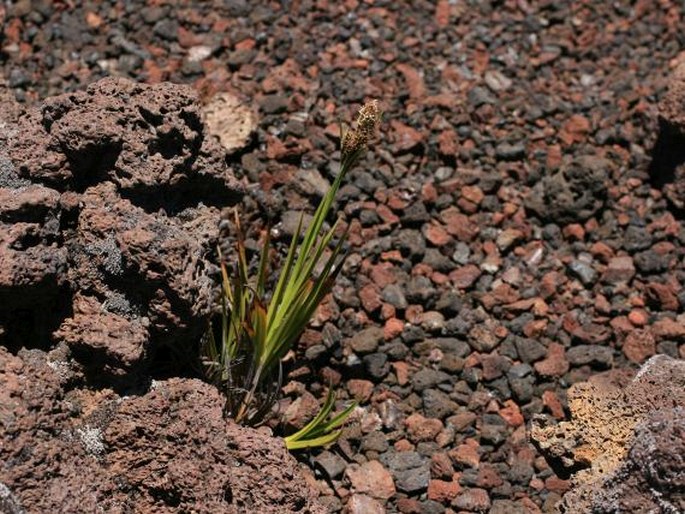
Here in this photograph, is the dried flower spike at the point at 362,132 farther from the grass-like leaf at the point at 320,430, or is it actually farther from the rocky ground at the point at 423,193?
the grass-like leaf at the point at 320,430

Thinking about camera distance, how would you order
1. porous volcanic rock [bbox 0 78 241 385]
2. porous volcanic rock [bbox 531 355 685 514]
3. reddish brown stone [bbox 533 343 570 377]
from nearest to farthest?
porous volcanic rock [bbox 531 355 685 514] → porous volcanic rock [bbox 0 78 241 385] → reddish brown stone [bbox 533 343 570 377]

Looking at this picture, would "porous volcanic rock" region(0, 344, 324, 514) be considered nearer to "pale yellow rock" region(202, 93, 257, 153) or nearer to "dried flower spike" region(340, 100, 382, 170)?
"dried flower spike" region(340, 100, 382, 170)

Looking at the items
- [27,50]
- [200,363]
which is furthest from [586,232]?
[27,50]

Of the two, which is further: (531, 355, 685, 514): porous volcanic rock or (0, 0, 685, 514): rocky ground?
(0, 0, 685, 514): rocky ground

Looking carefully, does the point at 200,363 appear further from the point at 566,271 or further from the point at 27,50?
the point at 27,50

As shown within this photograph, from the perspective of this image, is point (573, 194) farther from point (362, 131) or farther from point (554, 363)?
point (362, 131)

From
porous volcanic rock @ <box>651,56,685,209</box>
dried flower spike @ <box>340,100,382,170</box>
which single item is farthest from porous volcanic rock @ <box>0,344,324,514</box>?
porous volcanic rock @ <box>651,56,685,209</box>
